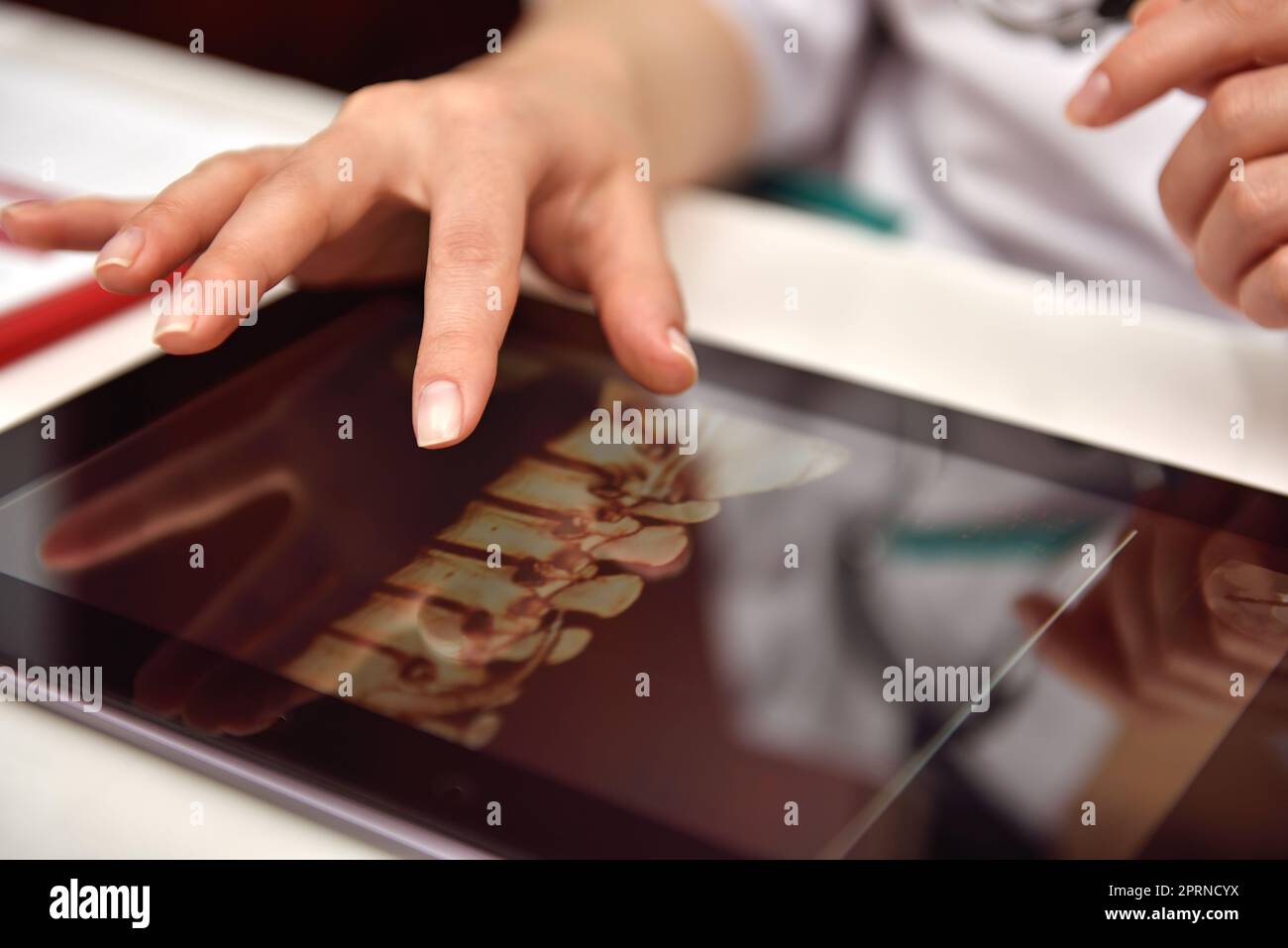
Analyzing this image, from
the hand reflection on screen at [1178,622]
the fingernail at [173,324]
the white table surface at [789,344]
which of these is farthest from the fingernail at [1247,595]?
the fingernail at [173,324]

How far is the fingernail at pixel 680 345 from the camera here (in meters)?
0.55

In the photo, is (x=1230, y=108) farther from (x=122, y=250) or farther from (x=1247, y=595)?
(x=122, y=250)

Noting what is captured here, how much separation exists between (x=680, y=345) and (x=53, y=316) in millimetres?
338

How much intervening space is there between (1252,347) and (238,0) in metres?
1.29

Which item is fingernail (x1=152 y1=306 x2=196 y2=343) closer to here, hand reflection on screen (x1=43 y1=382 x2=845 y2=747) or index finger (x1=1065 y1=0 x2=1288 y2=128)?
hand reflection on screen (x1=43 y1=382 x2=845 y2=747)

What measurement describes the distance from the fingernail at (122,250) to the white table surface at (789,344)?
0.45 feet

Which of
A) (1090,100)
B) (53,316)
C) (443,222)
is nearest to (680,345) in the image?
(443,222)

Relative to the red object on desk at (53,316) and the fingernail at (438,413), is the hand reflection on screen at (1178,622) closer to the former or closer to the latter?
the fingernail at (438,413)

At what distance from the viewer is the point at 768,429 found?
57 cm

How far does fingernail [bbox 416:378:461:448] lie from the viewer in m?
0.46

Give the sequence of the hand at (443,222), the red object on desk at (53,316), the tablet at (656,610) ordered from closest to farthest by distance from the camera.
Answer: the tablet at (656,610), the hand at (443,222), the red object on desk at (53,316)
